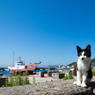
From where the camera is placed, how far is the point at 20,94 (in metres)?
2.49

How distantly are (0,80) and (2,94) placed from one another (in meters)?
4.59

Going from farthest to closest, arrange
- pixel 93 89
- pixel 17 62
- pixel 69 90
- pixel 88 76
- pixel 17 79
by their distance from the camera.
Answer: pixel 17 62 → pixel 17 79 → pixel 93 89 → pixel 88 76 → pixel 69 90

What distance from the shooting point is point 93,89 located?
3348mm

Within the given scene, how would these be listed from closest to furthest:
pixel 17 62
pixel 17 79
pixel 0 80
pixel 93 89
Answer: pixel 93 89 → pixel 17 79 → pixel 0 80 → pixel 17 62

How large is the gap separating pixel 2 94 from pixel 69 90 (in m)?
1.55

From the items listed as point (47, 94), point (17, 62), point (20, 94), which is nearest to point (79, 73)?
point (47, 94)

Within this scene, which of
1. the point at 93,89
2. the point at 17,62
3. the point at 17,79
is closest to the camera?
the point at 93,89

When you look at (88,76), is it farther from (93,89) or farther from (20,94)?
(20,94)

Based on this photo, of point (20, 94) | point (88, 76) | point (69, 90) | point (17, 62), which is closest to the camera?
point (20, 94)

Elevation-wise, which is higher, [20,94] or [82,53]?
[82,53]

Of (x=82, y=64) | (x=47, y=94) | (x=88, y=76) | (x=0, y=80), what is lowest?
(x=0, y=80)

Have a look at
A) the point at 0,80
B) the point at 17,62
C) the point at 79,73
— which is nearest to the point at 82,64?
the point at 79,73

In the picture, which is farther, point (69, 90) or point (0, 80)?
point (0, 80)

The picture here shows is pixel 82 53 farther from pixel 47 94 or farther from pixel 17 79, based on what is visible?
pixel 17 79
